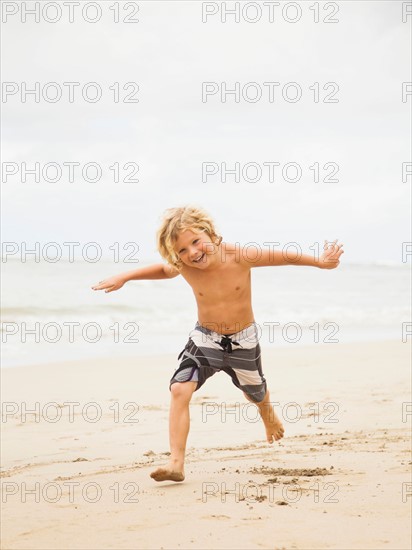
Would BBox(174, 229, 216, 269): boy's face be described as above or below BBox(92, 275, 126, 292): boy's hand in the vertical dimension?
above

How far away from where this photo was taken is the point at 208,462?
5363 millimetres

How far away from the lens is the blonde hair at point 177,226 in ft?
15.5

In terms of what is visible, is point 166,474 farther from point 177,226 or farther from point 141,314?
point 141,314

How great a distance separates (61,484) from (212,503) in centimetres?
106

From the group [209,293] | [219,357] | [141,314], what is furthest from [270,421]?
[141,314]

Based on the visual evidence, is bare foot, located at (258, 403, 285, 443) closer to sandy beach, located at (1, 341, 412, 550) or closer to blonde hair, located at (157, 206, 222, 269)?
sandy beach, located at (1, 341, 412, 550)

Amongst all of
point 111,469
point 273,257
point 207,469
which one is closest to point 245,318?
point 273,257

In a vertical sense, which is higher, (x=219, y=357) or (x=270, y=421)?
(x=219, y=357)

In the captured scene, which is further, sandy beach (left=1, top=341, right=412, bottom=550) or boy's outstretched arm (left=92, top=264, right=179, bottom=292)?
boy's outstretched arm (left=92, top=264, right=179, bottom=292)

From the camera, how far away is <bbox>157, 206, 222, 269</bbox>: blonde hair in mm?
4727

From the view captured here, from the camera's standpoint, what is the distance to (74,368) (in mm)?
10117

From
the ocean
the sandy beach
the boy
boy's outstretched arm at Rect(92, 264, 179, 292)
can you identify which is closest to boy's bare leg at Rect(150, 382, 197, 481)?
the boy

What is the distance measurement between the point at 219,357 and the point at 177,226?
850 millimetres

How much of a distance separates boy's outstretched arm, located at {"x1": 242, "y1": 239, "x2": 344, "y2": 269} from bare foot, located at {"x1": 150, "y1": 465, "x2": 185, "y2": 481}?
1308mm
